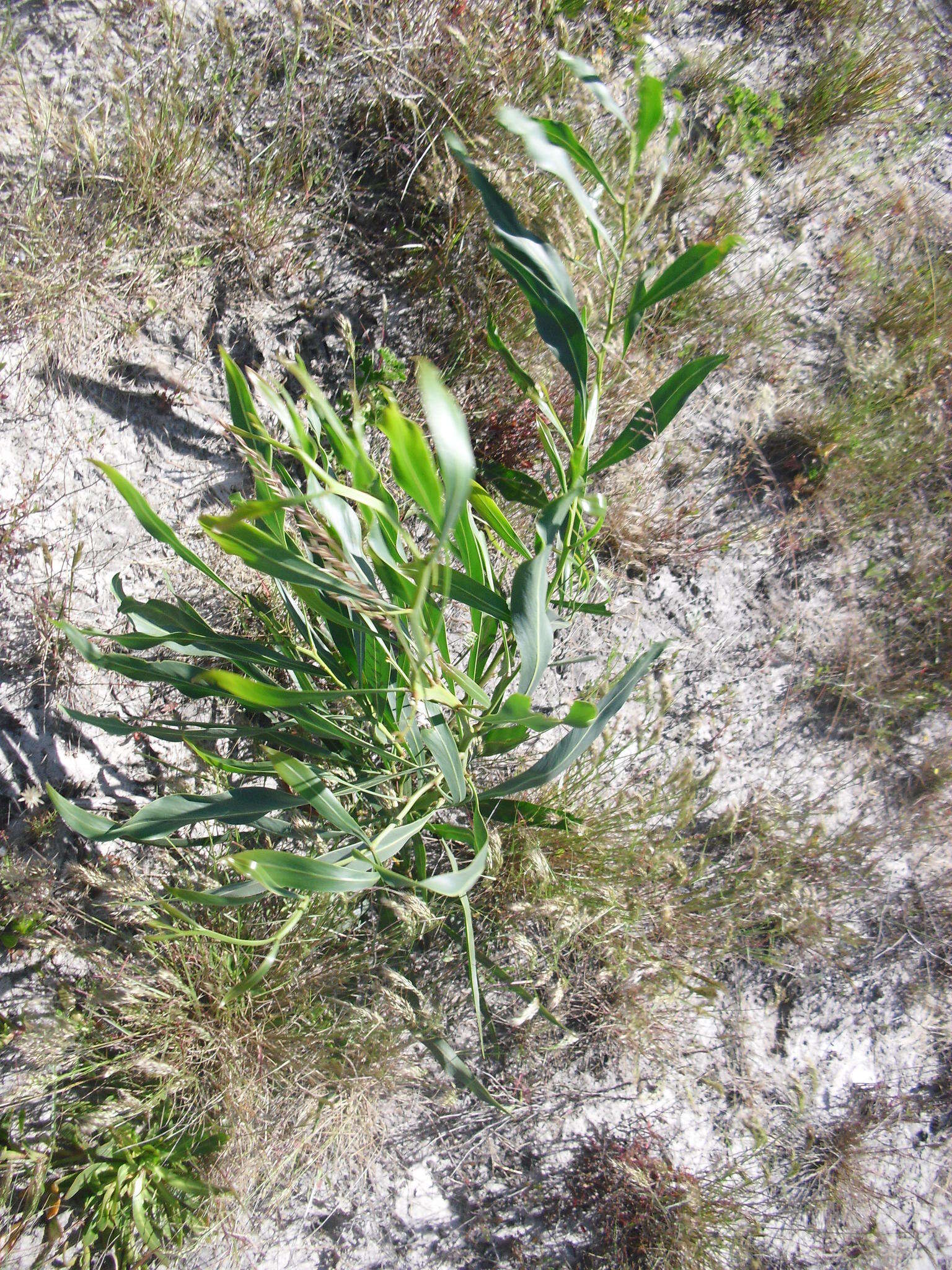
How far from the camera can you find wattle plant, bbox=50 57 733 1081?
896 mm

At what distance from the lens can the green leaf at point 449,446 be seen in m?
0.68

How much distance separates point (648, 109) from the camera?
3.27 feet

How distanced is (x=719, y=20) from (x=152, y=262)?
196cm

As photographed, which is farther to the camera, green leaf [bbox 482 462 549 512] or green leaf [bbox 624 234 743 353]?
green leaf [bbox 482 462 549 512]

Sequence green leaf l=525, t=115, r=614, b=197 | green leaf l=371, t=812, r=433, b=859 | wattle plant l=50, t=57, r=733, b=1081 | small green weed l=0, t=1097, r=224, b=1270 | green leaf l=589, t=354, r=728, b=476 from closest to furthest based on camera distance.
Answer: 1. wattle plant l=50, t=57, r=733, b=1081
2. green leaf l=525, t=115, r=614, b=197
3. green leaf l=371, t=812, r=433, b=859
4. green leaf l=589, t=354, r=728, b=476
5. small green weed l=0, t=1097, r=224, b=1270

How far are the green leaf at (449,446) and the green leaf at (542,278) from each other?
1.92ft

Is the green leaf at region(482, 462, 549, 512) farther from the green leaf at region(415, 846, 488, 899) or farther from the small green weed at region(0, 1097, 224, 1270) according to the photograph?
the small green weed at region(0, 1097, 224, 1270)

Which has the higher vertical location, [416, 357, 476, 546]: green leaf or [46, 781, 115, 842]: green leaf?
[416, 357, 476, 546]: green leaf

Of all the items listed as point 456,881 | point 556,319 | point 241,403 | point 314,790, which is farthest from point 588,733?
point 241,403

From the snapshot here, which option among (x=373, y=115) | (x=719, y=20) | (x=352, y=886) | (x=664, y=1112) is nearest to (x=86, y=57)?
(x=373, y=115)

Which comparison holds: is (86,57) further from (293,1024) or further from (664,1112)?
(664,1112)

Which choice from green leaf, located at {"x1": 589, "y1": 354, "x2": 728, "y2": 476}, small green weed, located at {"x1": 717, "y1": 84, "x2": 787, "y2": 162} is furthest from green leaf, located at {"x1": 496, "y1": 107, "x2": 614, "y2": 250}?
small green weed, located at {"x1": 717, "y1": 84, "x2": 787, "y2": 162}

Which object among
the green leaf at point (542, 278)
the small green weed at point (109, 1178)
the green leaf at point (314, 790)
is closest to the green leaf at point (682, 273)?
the green leaf at point (542, 278)

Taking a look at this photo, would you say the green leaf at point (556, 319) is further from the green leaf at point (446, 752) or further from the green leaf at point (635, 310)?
the green leaf at point (446, 752)
